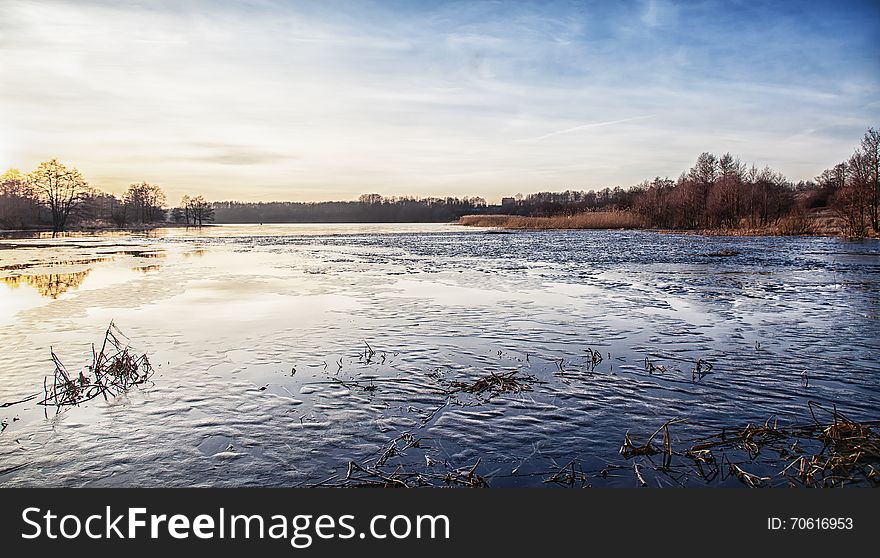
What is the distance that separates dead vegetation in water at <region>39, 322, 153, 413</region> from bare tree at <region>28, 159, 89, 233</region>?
66.1m

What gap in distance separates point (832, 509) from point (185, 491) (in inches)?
169

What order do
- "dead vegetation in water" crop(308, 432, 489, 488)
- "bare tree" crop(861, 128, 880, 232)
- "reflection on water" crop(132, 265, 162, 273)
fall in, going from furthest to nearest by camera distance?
"bare tree" crop(861, 128, 880, 232), "reflection on water" crop(132, 265, 162, 273), "dead vegetation in water" crop(308, 432, 489, 488)

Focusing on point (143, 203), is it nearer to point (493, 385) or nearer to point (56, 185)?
point (56, 185)

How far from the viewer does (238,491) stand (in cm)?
380

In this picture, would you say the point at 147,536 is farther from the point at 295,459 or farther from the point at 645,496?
the point at 645,496

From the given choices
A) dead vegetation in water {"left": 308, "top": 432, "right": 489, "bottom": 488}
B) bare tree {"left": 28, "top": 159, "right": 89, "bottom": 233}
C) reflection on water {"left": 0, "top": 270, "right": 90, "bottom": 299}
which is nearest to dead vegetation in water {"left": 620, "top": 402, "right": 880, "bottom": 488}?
dead vegetation in water {"left": 308, "top": 432, "right": 489, "bottom": 488}

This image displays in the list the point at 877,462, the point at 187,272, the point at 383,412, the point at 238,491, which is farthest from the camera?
the point at 187,272

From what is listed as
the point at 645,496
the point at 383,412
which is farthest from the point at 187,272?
the point at 645,496

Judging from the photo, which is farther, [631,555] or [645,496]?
[645,496]

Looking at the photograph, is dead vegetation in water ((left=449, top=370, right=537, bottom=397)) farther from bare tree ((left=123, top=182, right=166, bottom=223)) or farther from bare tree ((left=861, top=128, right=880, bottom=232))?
bare tree ((left=123, top=182, right=166, bottom=223))

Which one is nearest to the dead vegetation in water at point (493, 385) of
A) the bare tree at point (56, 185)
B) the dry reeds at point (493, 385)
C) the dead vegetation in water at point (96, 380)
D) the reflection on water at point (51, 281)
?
the dry reeds at point (493, 385)

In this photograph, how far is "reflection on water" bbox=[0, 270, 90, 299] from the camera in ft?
47.1

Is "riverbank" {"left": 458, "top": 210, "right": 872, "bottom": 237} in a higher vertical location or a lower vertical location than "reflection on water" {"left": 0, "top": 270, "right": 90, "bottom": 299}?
higher

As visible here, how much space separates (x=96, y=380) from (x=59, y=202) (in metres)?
70.4
